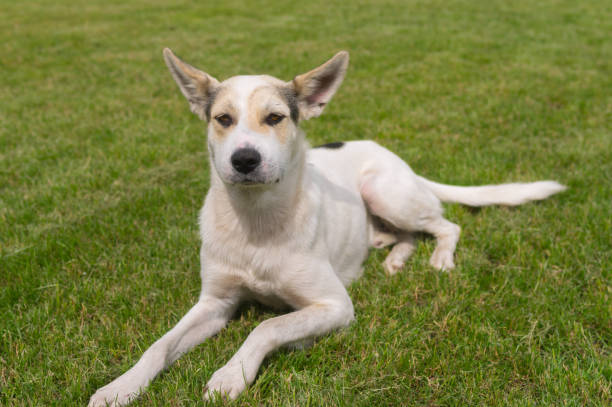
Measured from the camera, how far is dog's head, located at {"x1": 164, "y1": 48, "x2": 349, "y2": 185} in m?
2.80

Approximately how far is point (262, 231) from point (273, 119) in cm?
75

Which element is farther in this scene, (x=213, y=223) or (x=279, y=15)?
(x=279, y=15)

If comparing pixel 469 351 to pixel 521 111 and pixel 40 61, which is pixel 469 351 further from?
pixel 40 61

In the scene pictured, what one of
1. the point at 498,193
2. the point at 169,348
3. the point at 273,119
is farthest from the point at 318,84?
the point at 498,193

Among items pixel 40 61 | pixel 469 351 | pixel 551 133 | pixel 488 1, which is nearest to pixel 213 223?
pixel 469 351

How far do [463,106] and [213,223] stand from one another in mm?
6085

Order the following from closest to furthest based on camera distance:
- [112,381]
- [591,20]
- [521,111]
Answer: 1. [112,381]
2. [521,111]
3. [591,20]

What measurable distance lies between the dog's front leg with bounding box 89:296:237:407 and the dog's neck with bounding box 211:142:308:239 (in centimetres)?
57

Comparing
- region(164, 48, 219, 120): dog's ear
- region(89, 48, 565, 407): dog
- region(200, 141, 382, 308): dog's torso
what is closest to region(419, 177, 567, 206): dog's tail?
region(89, 48, 565, 407): dog

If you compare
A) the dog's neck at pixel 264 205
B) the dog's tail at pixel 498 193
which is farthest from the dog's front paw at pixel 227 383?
the dog's tail at pixel 498 193

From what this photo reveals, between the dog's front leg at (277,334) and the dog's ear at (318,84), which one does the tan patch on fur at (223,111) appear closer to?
the dog's ear at (318,84)

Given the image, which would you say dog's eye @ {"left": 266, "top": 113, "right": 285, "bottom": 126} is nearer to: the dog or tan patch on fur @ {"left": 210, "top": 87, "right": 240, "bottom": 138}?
the dog

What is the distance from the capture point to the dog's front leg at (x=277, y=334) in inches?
99.3

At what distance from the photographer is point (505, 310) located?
3289 mm
